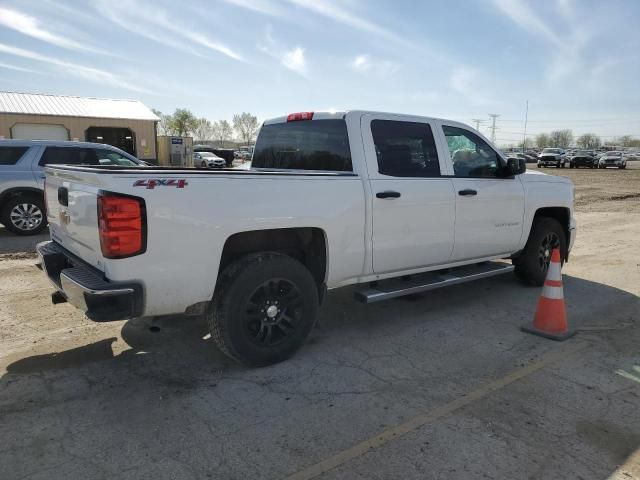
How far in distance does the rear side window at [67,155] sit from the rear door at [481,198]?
757cm

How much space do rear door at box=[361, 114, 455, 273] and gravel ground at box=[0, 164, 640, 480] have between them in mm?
779

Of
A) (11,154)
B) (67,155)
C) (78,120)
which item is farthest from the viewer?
(78,120)

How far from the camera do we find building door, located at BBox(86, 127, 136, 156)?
3167 centimetres

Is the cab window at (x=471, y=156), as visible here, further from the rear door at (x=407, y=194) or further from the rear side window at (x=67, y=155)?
the rear side window at (x=67, y=155)

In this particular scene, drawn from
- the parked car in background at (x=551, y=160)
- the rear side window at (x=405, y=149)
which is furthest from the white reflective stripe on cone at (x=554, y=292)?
the parked car in background at (x=551, y=160)

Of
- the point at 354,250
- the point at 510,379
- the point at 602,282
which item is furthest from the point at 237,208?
the point at 602,282

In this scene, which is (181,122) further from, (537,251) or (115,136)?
(537,251)

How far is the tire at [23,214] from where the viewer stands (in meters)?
9.09

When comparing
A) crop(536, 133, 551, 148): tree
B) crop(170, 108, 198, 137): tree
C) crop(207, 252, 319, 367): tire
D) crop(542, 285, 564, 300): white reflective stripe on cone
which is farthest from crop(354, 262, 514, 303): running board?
crop(536, 133, 551, 148): tree

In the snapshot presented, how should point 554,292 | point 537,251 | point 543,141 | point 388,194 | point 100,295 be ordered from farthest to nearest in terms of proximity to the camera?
point 543,141, point 537,251, point 554,292, point 388,194, point 100,295

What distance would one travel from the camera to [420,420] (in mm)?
3131

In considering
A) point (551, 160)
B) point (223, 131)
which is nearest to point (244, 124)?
point (223, 131)

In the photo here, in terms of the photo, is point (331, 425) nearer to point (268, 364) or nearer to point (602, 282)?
point (268, 364)

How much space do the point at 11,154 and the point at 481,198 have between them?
8.59 metres
